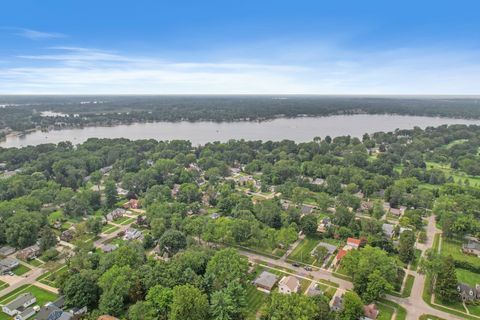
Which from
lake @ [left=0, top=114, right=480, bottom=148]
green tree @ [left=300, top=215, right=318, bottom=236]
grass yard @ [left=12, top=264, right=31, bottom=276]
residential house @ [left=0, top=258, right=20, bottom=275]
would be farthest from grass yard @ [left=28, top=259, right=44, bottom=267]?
lake @ [left=0, top=114, right=480, bottom=148]

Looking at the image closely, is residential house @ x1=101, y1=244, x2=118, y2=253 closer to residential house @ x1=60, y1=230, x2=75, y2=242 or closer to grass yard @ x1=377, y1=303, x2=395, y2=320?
residential house @ x1=60, y1=230, x2=75, y2=242

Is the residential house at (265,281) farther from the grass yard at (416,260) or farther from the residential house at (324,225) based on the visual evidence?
the grass yard at (416,260)

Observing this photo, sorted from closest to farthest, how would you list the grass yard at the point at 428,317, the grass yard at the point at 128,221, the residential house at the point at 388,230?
the grass yard at the point at 428,317 → the residential house at the point at 388,230 → the grass yard at the point at 128,221

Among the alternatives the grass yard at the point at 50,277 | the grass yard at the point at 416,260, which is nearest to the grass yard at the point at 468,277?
the grass yard at the point at 416,260

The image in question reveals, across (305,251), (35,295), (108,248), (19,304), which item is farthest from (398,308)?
(35,295)

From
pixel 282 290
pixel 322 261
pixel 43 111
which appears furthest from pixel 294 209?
pixel 43 111

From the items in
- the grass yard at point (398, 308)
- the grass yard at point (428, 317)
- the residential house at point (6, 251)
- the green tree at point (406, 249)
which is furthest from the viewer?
the residential house at point (6, 251)
